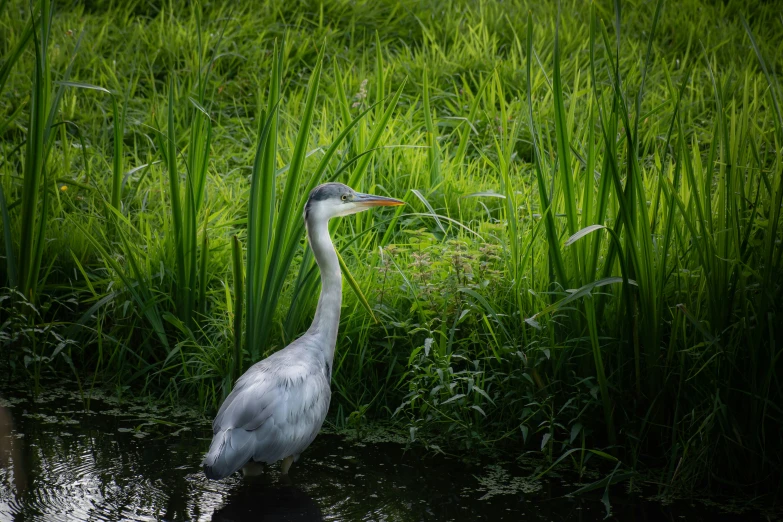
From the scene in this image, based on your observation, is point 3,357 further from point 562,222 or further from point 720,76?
point 720,76

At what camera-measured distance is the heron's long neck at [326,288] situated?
376cm

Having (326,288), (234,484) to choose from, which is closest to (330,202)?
(326,288)

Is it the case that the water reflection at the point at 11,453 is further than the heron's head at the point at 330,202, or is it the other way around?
the heron's head at the point at 330,202

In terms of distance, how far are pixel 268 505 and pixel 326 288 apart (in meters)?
1.01

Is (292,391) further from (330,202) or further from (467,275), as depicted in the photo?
(467,275)

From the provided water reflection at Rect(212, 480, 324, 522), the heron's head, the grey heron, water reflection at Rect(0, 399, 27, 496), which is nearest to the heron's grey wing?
the grey heron

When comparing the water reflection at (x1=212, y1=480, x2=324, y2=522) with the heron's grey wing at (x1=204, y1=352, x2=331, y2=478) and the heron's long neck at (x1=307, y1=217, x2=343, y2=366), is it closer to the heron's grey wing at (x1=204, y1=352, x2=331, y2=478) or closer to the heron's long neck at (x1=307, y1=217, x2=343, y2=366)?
the heron's grey wing at (x1=204, y1=352, x2=331, y2=478)

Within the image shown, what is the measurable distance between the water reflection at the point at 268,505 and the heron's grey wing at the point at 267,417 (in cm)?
16

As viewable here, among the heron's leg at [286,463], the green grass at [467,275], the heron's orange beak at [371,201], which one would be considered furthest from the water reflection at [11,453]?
the heron's orange beak at [371,201]

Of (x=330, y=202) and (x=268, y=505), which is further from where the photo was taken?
(x=330, y=202)

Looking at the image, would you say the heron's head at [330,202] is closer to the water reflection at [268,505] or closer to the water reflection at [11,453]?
the water reflection at [268,505]

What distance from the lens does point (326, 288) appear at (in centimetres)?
379

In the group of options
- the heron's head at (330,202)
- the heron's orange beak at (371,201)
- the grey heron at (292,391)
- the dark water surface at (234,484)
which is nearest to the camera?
the dark water surface at (234,484)

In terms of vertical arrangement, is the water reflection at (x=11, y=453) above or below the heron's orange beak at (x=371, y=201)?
below
